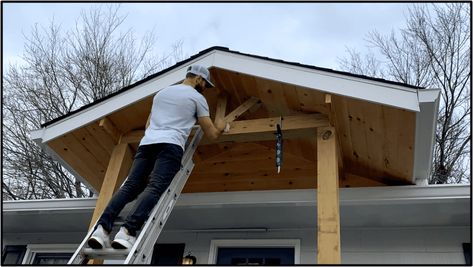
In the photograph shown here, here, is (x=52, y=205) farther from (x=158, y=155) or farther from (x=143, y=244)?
(x=143, y=244)

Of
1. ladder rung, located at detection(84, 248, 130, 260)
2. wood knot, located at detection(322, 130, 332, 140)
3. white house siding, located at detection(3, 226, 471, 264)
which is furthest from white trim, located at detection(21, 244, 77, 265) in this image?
wood knot, located at detection(322, 130, 332, 140)

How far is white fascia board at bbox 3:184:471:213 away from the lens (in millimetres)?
3799

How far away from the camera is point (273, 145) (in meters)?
4.76

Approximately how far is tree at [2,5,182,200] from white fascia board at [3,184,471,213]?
6932 millimetres

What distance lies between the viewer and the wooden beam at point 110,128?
3.97m

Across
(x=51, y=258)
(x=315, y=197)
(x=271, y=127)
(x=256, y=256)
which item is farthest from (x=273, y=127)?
(x=51, y=258)

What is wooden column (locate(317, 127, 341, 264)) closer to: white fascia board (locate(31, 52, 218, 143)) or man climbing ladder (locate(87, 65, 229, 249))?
man climbing ladder (locate(87, 65, 229, 249))

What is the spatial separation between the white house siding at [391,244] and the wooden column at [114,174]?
1385mm

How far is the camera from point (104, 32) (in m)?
13.4

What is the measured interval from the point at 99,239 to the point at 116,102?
5.69ft

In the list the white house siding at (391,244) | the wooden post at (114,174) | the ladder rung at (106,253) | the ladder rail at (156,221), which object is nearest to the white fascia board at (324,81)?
the ladder rail at (156,221)

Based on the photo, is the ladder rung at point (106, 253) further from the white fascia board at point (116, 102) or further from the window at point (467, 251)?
the window at point (467, 251)

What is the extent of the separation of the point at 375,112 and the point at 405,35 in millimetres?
9711

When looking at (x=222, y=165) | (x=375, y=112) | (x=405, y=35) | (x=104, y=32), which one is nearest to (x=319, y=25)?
(x=405, y=35)
